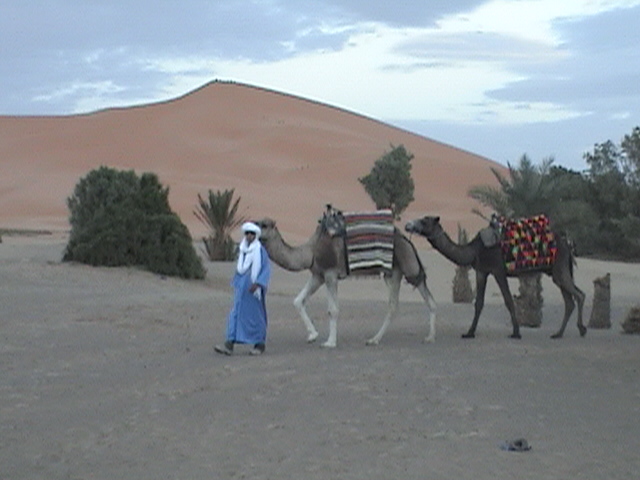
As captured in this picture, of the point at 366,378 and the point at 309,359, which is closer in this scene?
the point at 366,378

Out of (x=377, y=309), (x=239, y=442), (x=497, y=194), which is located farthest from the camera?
(x=497, y=194)

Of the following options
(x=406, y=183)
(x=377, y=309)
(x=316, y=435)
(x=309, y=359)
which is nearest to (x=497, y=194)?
(x=377, y=309)

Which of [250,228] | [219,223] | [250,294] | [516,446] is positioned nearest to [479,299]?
[250,294]

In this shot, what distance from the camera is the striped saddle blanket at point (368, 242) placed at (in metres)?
15.8

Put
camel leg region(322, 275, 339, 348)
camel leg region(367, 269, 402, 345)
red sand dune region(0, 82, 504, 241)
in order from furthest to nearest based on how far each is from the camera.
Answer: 1. red sand dune region(0, 82, 504, 241)
2. camel leg region(367, 269, 402, 345)
3. camel leg region(322, 275, 339, 348)

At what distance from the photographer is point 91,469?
9.36 meters

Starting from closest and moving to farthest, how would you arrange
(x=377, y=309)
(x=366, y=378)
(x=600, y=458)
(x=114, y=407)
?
(x=600, y=458)
(x=114, y=407)
(x=366, y=378)
(x=377, y=309)

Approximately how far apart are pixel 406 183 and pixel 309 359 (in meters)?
46.0

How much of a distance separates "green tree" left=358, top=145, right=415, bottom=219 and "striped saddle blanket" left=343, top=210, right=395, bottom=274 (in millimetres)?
43831

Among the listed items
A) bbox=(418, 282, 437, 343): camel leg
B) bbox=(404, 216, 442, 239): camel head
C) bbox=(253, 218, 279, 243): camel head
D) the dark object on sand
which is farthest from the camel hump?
the dark object on sand

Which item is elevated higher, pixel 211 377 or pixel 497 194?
pixel 497 194

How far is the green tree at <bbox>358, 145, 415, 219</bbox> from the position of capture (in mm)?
59875

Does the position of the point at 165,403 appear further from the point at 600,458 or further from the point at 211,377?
the point at 600,458

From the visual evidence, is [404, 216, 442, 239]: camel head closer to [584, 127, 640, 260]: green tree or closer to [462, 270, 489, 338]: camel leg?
[462, 270, 489, 338]: camel leg
